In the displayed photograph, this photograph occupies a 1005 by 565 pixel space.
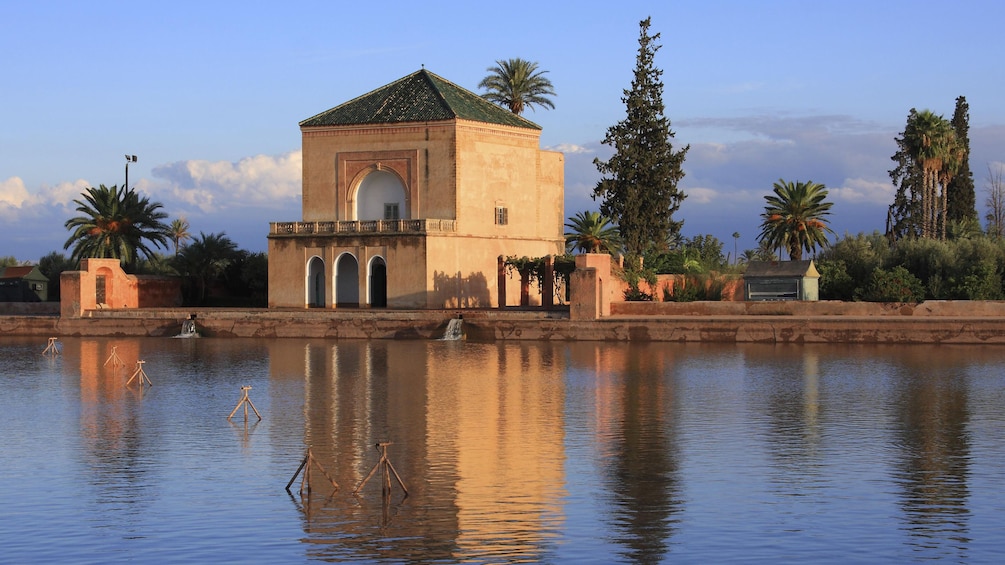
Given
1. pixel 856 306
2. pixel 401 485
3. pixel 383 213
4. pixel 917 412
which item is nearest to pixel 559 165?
pixel 383 213

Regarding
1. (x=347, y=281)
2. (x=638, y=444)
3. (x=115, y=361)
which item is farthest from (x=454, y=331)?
(x=638, y=444)

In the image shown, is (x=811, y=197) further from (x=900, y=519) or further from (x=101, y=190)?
(x=900, y=519)

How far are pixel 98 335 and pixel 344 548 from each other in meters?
30.4

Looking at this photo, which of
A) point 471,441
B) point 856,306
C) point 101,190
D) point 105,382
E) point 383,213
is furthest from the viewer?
point 101,190

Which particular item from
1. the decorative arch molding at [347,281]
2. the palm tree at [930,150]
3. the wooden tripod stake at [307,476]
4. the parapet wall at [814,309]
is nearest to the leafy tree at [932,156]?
the palm tree at [930,150]

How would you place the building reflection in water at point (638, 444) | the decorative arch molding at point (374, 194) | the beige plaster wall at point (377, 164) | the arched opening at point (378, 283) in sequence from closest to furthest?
the building reflection in water at point (638, 444), the arched opening at point (378, 283), the beige plaster wall at point (377, 164), the decorative arch molding at point (374, 194)

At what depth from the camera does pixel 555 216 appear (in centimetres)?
4391

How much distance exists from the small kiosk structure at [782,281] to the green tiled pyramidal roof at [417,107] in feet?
34.5

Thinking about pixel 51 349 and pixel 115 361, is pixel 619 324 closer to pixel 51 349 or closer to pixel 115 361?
pixel 115 361

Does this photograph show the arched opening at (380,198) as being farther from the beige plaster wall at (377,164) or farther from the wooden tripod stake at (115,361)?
the wooden tripod stake at (115,361)

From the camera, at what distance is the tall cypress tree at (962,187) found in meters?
47.0

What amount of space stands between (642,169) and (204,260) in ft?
53.3

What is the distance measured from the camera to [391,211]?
1649 inches

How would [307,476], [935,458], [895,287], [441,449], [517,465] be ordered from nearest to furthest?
[307,476]
[517,465]
[935,458]
[441,449]
[895,287]
